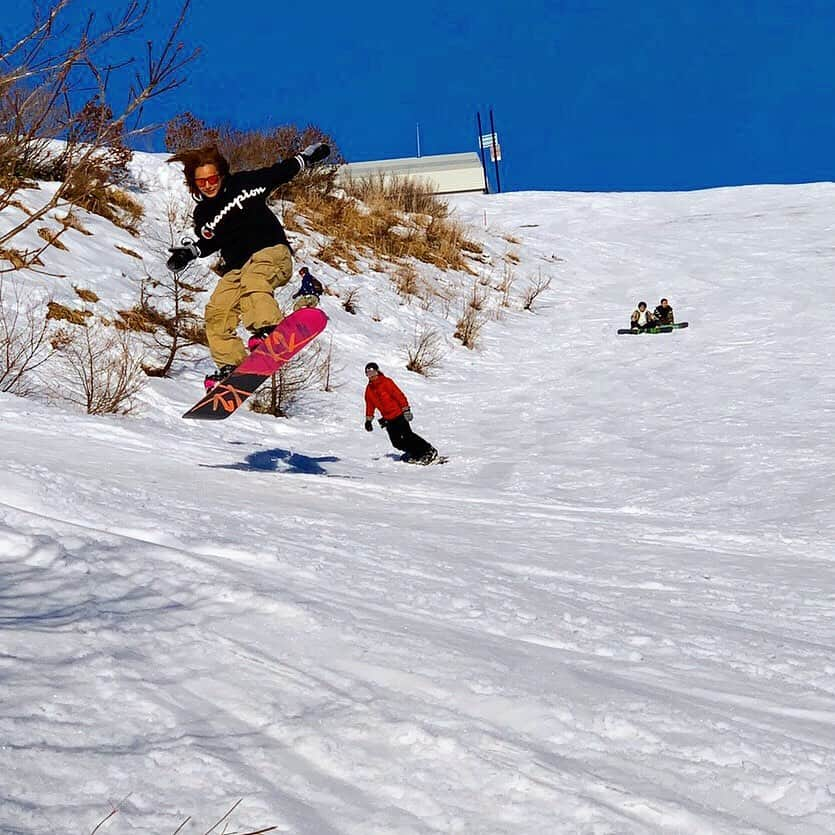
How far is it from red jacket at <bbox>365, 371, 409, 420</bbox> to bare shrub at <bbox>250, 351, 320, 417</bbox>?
179 cm

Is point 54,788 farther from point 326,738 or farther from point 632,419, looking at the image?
point 632,419

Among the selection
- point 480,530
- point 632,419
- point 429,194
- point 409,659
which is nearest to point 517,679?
point 409,659

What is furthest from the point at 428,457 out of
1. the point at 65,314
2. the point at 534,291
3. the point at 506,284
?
the point at 534,291

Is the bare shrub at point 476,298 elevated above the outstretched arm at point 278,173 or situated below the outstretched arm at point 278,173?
below

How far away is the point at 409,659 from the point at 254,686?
0.43 m

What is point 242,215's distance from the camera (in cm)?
589

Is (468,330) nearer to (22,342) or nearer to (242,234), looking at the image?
(22,342)

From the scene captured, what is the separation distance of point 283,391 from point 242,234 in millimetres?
5160

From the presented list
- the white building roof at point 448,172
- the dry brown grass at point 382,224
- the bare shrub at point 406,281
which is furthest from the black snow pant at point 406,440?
the white building roof at point 448,172

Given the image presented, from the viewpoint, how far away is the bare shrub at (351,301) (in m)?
15.4

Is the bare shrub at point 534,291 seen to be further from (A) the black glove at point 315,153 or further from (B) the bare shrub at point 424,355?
(A) the black glove at point 315,153

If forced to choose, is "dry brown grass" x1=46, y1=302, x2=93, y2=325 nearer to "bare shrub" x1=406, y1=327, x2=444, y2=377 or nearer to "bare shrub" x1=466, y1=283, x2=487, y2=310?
"bare shrub" x1=406, y1=327, x2=444, y2=377

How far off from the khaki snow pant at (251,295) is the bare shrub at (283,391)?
4.50 m

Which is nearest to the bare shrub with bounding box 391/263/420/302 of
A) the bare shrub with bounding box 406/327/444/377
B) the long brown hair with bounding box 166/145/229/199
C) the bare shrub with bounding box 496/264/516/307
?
the bare shrub with bounding box 496/264/516/307
